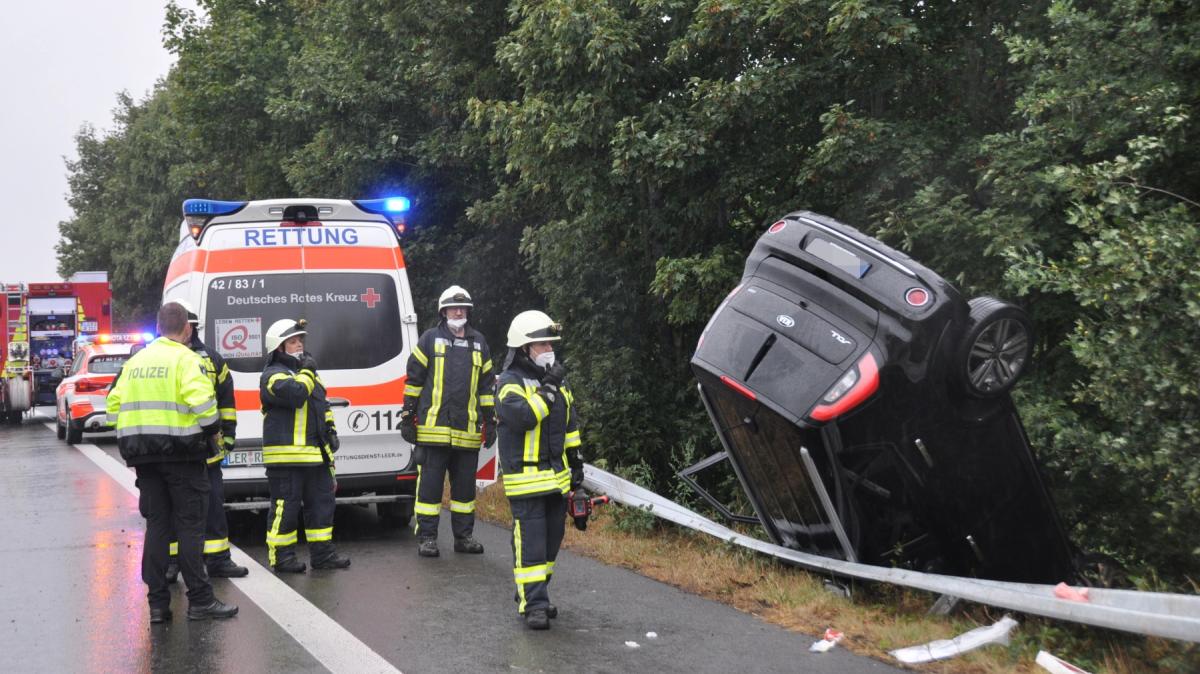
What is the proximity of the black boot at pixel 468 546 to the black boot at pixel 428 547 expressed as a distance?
17cm

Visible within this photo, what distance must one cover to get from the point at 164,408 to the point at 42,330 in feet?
76.7

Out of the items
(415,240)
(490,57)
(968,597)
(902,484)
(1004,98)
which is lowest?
(968,597)

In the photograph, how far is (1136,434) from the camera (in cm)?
584

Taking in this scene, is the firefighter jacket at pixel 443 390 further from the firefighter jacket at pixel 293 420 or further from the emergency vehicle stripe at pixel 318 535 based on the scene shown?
the emergency vehicle stripe at pixel 318 535

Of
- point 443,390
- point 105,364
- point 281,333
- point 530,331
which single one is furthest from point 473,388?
point 105,364

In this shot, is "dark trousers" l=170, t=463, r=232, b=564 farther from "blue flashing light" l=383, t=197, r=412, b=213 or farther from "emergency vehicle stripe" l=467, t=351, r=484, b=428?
"blue flashing light" l=383, t=197, r=412, b=213

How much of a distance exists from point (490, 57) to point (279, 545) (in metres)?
8.20

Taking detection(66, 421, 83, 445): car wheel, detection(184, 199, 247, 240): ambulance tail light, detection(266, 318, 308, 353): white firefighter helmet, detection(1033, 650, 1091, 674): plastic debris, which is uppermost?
detection(184, 199, 247, 240): ambulance tail light

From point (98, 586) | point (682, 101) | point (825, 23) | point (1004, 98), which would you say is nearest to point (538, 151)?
point (682, 101)

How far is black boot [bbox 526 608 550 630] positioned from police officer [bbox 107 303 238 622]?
171 centimetres

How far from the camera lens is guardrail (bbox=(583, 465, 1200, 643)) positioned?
14.3 feet

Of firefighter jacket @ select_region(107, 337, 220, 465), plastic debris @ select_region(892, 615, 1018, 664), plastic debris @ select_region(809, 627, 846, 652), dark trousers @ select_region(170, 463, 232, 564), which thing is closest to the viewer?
plastic debris @ select_region(892, 615, 1018, 664)

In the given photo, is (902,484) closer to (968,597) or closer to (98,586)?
(968,597)

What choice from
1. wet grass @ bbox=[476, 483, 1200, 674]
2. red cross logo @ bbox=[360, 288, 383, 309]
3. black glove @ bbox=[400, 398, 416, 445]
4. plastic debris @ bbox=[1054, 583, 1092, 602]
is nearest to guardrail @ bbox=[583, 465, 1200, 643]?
plastic debris @ bbox=[1054, 583, 1092, 602]
